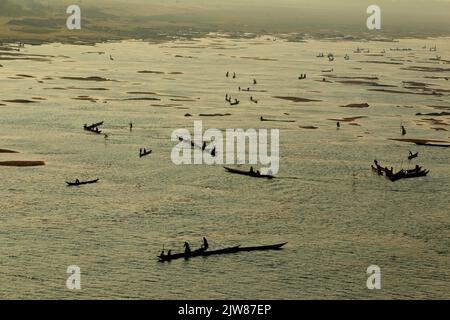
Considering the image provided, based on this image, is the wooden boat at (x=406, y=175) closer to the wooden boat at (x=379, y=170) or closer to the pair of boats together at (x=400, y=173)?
the pair of boats together at (x=400, y=173)

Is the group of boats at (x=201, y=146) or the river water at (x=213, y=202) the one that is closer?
the river water at (x=213, y=202)

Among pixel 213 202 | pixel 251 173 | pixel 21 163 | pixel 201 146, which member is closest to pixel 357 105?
pixel 201 146

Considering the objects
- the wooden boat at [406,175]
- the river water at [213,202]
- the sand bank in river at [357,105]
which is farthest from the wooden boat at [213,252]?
the sand bank in river at [357,105]

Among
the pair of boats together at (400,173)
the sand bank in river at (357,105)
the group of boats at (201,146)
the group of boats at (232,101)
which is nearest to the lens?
the pair of boats together at (400,173)

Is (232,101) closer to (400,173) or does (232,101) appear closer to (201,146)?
(201,146)
